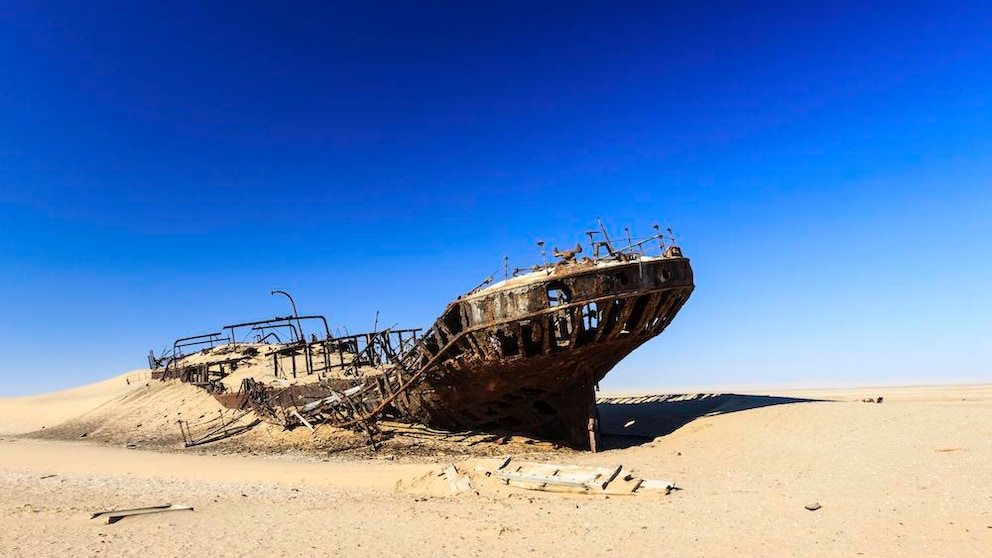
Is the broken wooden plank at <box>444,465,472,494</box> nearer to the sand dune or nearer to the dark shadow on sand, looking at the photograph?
the dark shadow on sand

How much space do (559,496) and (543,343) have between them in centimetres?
444

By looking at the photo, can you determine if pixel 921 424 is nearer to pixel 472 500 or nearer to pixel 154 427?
pixel 472 500

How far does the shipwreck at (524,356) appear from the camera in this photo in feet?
39.4

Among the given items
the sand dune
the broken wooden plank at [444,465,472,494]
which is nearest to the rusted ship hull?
the broken wooden plank at [444,465,472,494]

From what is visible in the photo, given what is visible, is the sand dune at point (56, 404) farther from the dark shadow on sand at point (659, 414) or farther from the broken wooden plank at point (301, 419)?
the dark shadow on sand at point (659, 414)

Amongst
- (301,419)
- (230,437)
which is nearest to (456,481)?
(301,419)

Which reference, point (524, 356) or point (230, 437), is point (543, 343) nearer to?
point (524, 356)

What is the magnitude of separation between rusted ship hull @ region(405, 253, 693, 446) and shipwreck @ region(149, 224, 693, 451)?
0.03m

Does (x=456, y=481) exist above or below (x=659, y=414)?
above

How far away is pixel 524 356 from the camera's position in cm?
1247

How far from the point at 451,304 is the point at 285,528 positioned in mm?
7060

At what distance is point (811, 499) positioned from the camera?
7.55 metres

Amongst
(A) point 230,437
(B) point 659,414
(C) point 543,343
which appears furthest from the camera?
(B) point 659,414

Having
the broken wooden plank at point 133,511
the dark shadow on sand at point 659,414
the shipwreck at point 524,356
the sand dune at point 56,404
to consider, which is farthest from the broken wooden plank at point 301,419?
the sand dune at point 56,404
